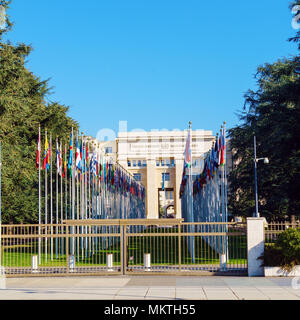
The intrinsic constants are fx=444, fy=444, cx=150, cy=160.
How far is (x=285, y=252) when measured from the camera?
17297 millimetres

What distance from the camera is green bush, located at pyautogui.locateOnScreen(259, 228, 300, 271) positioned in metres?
17.2

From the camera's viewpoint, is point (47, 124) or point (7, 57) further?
point (47, 124)

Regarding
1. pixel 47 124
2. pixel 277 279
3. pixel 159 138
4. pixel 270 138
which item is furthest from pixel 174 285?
pixel 159 138

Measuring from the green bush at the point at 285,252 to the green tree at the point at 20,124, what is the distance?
18.7m

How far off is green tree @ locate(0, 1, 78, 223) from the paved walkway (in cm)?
1476

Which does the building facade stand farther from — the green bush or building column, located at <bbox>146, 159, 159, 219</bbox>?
the green bush

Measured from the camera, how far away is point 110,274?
60.6 feet

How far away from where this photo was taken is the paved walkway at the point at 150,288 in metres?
13.2

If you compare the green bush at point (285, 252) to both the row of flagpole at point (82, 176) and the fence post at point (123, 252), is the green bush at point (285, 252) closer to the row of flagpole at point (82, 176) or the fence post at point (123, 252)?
the fence post at point (123, 252)

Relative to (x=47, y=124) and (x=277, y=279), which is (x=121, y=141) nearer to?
(x=47, y=124)

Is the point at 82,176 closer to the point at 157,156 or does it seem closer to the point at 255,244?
the point at 255,244

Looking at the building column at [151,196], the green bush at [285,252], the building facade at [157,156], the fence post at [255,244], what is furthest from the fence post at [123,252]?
the building column at [151,196]

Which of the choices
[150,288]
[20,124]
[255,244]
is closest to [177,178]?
[20,124]
